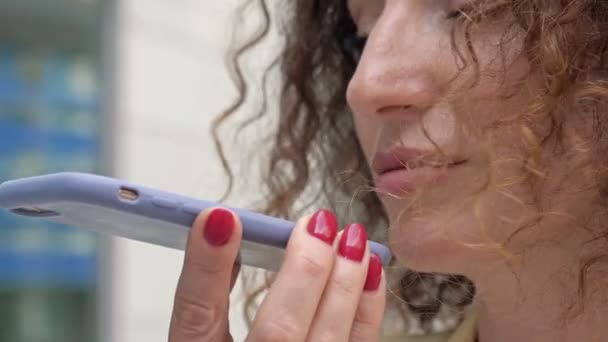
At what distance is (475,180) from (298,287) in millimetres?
179

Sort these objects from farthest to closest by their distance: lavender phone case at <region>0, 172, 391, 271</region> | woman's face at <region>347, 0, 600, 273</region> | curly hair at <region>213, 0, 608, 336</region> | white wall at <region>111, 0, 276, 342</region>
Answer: white wall at <region>111, 0, 276, 342</region> → curly hair at <region>213, 0, 608, 336</region> → woman's face at <region>347, 0, 600, 273</region> → lavender phone case at <region>0, 172, 391, 271</region>

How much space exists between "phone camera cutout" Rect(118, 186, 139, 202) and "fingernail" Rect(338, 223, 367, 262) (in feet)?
0.44

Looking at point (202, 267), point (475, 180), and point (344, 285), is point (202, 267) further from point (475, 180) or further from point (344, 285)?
point (475, 180)

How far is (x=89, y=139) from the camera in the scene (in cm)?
169

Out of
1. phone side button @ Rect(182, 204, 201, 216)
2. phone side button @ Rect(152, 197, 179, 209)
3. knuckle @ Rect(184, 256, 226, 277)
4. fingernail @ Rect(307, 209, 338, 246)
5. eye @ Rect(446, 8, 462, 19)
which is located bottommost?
knuckle @ Rect(184, 256, 226, 277)

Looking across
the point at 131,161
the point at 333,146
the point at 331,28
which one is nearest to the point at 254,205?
the point at 333,146

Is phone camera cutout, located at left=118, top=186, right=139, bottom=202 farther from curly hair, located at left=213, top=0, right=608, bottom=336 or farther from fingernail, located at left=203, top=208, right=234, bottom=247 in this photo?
curly hair, located at left=213, top=0, right=608, bottom=336

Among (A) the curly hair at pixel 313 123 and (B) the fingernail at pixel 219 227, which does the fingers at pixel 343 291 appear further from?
(A) the curly hair at pixel 313 123

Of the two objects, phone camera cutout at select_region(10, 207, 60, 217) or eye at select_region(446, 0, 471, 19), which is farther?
eye at select_region(446, 0, 471, 19)

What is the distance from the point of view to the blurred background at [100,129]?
1.65m

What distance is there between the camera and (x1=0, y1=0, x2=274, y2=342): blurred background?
1.65 meters

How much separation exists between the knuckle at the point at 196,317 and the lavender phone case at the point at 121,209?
4cm

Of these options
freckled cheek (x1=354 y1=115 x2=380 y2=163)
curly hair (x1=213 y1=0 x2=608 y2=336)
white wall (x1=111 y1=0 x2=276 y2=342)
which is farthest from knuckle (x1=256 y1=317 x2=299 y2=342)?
white wall (x1=111 y1=0 x2=276 y2=342)

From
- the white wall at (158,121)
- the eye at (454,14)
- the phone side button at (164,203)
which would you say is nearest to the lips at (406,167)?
the eye at (454,14)
